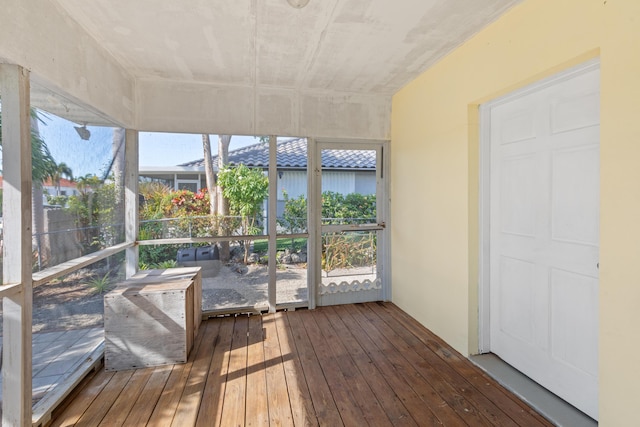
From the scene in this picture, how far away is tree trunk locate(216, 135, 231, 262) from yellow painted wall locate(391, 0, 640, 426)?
2.01 metres

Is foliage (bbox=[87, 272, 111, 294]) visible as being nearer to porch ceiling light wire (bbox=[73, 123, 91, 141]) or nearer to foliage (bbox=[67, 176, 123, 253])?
foliage (bbox=[67, 176, 123, 253])

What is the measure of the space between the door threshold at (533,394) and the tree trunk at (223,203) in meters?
2.67

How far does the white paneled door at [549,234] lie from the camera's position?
1808 mm

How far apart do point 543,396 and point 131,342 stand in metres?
3.00

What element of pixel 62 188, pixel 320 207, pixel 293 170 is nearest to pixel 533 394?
pixel 320 207

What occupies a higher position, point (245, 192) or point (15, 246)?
point (245, 192)

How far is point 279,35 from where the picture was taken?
2.41 metres

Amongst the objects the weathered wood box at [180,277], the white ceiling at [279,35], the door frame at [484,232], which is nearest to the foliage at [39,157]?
the white ceiling at [279,35]

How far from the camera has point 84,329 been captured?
243 cm

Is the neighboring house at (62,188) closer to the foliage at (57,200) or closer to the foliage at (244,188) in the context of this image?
the foliage at (57,200)

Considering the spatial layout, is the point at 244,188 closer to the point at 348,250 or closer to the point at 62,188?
the point at 348,250

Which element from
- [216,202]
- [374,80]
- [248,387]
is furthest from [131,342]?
[374,80]

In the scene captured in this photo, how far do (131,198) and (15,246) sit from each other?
1.67 meters

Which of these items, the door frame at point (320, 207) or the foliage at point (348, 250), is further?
the foliage at point (348, 250)
